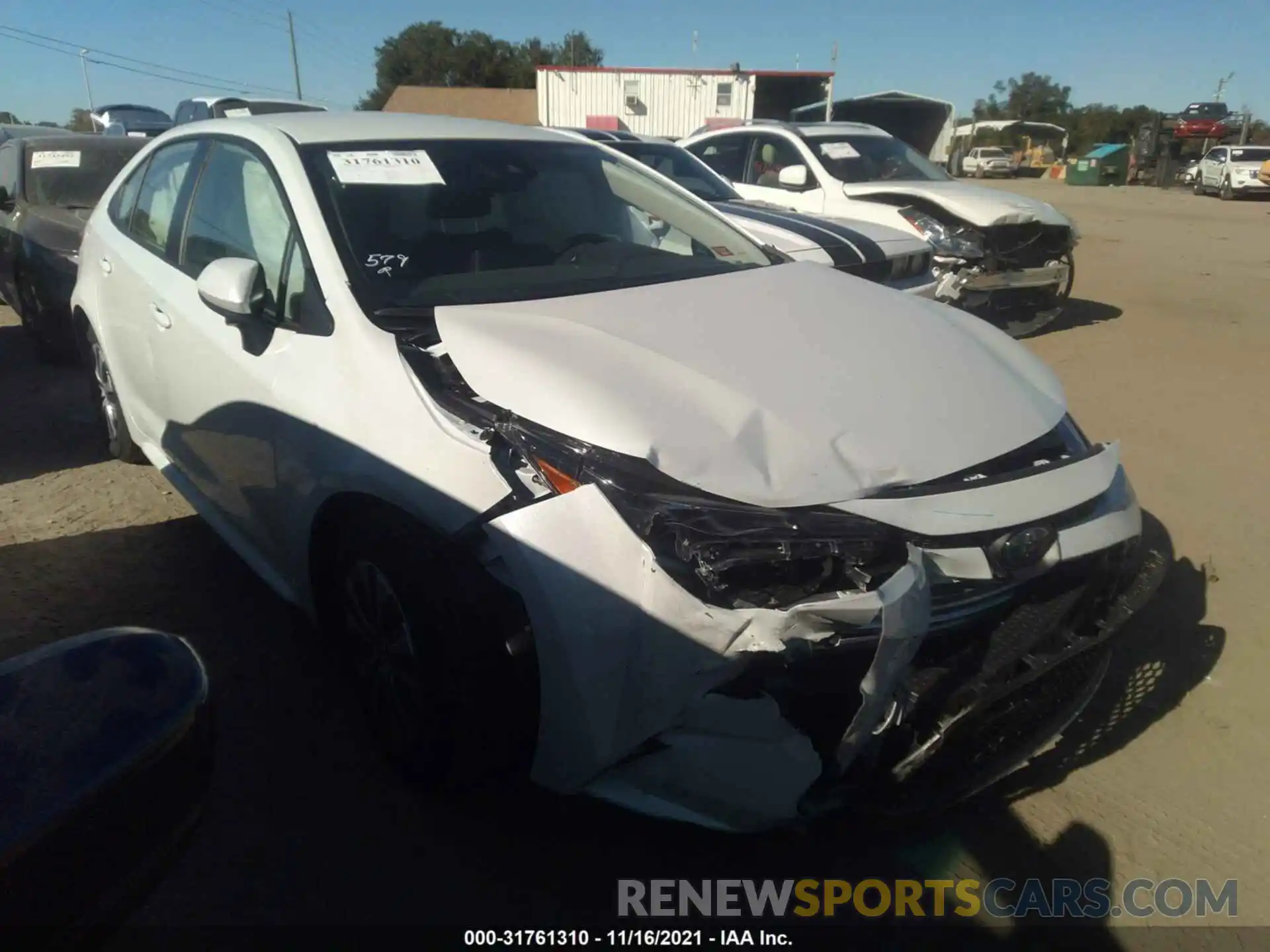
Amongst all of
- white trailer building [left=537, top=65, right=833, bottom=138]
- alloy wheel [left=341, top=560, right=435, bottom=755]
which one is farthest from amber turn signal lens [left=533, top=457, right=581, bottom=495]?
white trailer building [left=537, top=65, right=833, bottom=138]

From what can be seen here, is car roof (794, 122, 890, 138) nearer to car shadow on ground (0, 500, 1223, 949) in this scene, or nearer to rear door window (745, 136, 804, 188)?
rear door window (745, 136, 804, 188)

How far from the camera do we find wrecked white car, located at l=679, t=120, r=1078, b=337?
7.41 metres

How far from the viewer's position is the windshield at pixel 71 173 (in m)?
6.80

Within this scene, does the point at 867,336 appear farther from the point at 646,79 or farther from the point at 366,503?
the point at 646,79

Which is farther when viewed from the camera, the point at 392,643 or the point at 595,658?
the point at 392,643

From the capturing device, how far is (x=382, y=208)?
2.85 metres

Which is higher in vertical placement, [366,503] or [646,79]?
[646,79]

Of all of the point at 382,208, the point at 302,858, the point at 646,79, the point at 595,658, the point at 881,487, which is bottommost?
the point at 302,858

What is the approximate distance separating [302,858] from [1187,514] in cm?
411

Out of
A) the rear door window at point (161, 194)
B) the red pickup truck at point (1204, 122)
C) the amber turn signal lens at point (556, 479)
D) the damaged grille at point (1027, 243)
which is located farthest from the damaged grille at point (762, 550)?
the red pickup truck at point (1204, 122)

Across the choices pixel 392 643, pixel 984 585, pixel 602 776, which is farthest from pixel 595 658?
pixel 984 585

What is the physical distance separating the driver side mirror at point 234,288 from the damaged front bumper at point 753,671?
1.18 metres

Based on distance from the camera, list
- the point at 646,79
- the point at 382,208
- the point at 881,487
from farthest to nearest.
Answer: the point at 646,79
the point at 382,208
the point at 881,487

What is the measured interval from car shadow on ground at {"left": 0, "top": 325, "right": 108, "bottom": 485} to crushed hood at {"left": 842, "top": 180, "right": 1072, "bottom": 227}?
6154 millimetres
